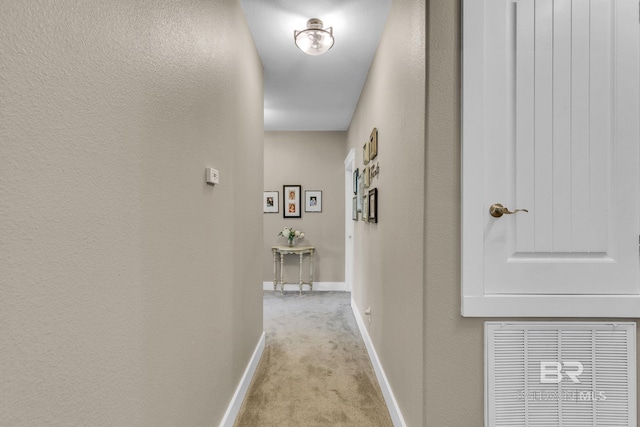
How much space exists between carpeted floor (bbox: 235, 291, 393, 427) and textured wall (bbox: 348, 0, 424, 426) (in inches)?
9.4

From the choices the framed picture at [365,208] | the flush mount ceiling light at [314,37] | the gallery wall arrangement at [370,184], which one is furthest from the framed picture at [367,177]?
the flush mount ceiling light at [314,37]

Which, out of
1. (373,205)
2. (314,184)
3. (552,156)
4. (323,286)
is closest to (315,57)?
(373,205)

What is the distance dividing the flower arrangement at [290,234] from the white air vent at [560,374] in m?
3.78

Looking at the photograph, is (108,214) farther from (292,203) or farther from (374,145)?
(292,203)

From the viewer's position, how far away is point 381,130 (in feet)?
7.84

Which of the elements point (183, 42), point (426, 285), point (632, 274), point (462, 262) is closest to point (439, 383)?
point (426, 285)

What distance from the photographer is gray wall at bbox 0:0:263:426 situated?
566 mm

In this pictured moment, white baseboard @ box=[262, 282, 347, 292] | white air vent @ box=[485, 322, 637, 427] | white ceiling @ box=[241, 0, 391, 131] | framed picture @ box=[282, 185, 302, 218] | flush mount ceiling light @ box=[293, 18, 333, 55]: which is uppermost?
white ceiling @ box=[241, 0, 391, 131]

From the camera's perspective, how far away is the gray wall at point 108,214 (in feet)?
1.86

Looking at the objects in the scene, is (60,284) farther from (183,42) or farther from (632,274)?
(632,274)

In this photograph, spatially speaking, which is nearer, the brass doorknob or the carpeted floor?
the brass doorknob

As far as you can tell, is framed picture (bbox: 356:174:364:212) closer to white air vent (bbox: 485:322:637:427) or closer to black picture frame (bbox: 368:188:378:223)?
black picture frame (bbox: 368:188:378:223)

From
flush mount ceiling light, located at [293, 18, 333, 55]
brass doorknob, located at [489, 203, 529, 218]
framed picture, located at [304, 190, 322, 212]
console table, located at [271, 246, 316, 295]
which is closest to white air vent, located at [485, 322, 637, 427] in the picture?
brass doorknob, located at [489, 203, 529, 218]

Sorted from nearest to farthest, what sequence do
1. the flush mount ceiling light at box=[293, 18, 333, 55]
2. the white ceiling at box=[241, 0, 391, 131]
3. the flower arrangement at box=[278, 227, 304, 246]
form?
the white ceiling at box=[241, 0, 391, 131]
the flush mount ceiling light at box=[293, 18, 333, 55]
the flower arrangement at box=[278, 227, 304, 246]
